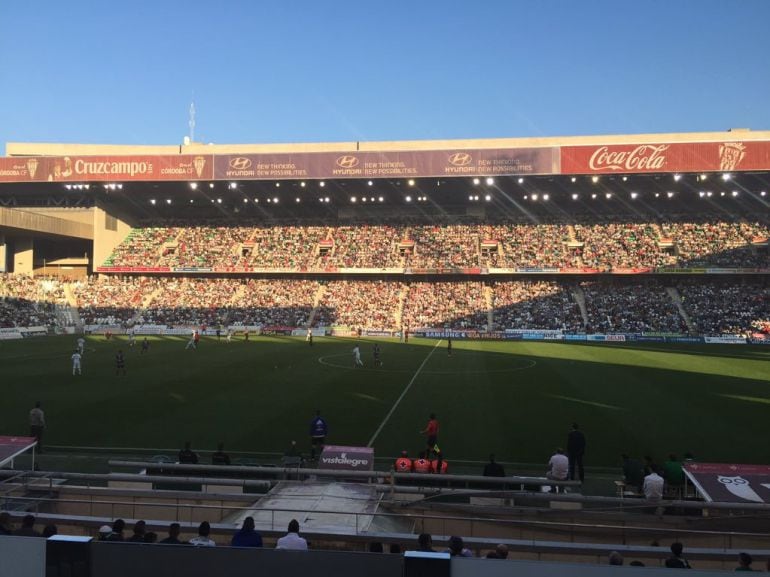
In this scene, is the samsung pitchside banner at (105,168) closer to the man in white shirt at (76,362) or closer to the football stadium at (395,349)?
the football stadium at (395,349)

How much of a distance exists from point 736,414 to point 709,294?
1638 inches

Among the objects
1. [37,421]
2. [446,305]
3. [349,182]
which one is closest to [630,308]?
[446,305]

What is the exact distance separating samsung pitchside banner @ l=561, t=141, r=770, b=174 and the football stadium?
207 millimetres

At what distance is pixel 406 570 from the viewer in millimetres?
4953

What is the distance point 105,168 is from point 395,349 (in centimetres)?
3907

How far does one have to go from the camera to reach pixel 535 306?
57969 mm

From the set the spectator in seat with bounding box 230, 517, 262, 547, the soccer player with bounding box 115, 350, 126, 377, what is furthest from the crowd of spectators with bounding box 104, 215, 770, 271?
the spectator in seat with bounding box 230, 517, 262, 547

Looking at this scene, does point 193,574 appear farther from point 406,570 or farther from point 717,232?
point 717,232

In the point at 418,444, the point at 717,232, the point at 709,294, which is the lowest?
the point at 418,444

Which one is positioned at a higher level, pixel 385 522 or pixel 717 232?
pixel 717 232

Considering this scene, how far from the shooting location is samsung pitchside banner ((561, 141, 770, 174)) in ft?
168

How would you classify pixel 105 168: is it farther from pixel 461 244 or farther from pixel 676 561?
pixel 676 561

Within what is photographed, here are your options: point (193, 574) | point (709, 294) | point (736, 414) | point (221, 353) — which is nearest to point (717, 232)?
point (709, 294)

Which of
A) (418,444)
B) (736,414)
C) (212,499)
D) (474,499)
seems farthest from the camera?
(736,414)
